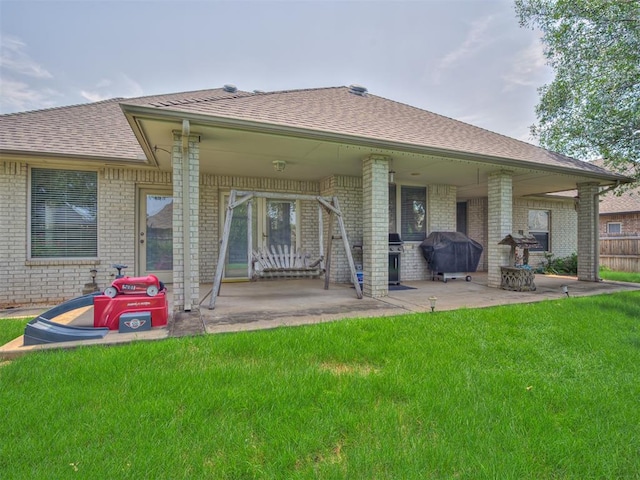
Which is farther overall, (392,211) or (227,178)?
(392,211)

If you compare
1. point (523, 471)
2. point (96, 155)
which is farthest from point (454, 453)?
point (96, 155)

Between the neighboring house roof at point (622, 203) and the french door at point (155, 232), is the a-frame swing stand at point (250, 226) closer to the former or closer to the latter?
the french door at point (155, 232)

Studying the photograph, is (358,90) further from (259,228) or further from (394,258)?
(394,258)

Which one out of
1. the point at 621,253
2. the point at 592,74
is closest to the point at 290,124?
the point at 592,74

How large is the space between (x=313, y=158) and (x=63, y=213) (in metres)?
5.05

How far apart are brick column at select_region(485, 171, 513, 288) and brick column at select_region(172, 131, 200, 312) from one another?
631cm

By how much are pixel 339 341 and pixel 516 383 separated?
158 cm

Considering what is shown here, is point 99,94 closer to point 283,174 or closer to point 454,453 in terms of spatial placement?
point 283,174

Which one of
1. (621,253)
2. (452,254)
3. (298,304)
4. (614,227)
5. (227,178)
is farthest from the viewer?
(614,227)

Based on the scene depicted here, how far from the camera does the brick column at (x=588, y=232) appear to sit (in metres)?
8.42

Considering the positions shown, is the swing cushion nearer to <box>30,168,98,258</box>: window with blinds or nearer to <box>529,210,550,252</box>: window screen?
<box>30,168,98,258</box>: window with blinds

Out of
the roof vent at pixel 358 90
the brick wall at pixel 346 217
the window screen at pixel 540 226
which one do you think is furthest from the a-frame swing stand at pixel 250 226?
the window screen at pixel 540 226

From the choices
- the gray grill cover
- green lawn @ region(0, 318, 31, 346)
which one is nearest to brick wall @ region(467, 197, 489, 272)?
the gray grill cover

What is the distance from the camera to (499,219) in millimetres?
7184
